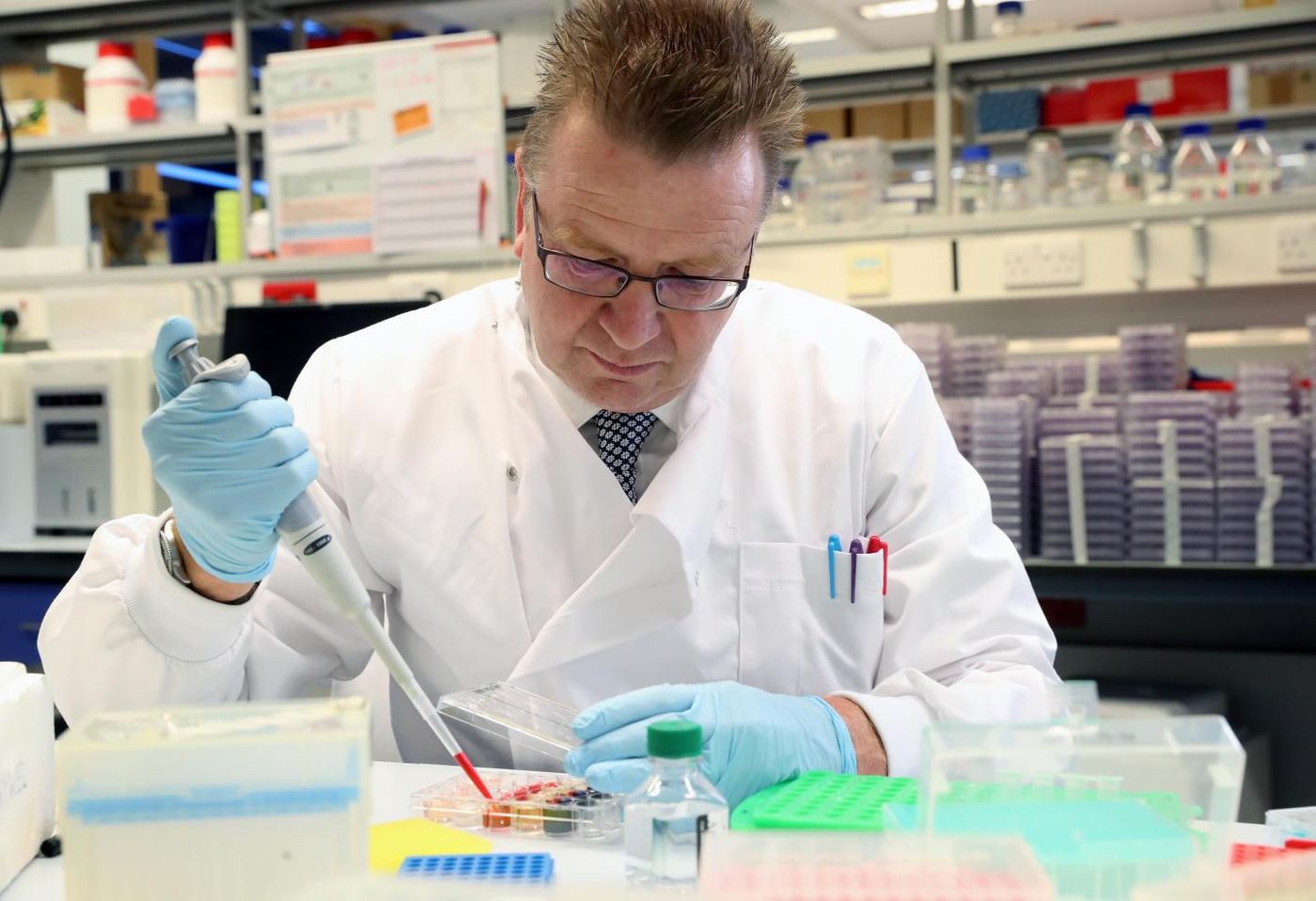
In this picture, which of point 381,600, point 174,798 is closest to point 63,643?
point 381,600

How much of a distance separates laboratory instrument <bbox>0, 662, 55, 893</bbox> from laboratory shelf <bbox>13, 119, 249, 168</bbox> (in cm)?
305

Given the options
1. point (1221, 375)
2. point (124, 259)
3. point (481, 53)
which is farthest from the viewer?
point (124, 259)

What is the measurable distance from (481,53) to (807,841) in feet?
10.2

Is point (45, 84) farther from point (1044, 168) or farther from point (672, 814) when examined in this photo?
point (672, 814)

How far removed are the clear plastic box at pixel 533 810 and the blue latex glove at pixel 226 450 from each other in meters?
0.28

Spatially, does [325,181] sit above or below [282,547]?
above

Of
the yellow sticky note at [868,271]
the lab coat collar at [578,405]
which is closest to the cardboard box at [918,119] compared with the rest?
the yellow sticky note at [868,271]

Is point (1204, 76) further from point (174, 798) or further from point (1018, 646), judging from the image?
point (174, 798)

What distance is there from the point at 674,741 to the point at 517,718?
327 mm

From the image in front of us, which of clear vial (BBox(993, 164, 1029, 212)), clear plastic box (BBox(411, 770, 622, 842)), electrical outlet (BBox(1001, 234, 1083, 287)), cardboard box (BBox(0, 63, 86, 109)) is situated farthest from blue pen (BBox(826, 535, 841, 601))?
cardboard box (BBox(0, 63, 86, 109))

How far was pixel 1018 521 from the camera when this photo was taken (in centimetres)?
253

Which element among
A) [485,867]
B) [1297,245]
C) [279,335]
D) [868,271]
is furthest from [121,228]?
[485,867]

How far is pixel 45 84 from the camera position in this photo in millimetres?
3861

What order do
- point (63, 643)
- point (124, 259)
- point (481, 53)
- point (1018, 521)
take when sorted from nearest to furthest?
point (63, 643) < point (1018, 521) < point (481, 53) < point (124, 259)
